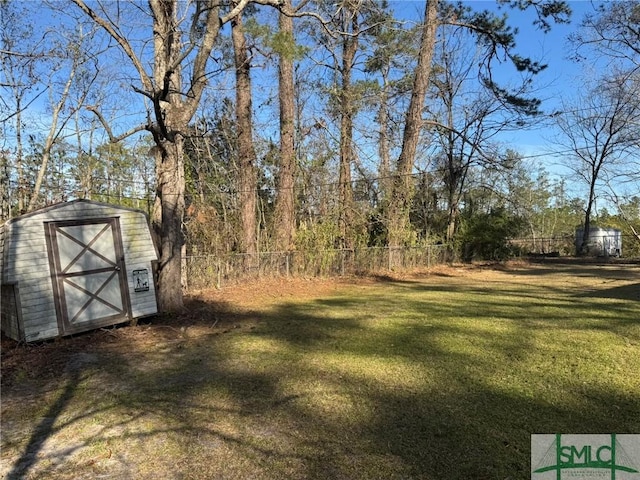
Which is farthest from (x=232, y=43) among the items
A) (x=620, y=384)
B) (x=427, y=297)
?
(x=620, y=384)

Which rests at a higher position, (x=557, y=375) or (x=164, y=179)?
(x=164, y=179)

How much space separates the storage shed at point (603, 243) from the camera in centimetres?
2541

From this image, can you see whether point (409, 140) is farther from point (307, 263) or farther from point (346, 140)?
point (307, 263)

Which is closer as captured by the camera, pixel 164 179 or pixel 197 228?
pixel 164 179

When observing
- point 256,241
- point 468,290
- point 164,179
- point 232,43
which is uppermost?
point 232,43

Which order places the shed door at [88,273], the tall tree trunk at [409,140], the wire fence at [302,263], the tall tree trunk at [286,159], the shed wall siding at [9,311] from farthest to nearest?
the tall tree trunk at [409,140] < the tall tree trunk at [286,159] < the wire fence at [302,263] < the shed door at [88,273] < the shed wall siding at [9,311]

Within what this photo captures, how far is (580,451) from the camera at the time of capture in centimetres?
296

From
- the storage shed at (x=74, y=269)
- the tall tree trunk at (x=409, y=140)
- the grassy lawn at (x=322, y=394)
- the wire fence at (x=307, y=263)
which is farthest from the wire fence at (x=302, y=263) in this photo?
the grassy lawn at (x=322, y=394)

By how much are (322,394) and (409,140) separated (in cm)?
1476

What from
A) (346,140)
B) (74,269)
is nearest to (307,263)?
(346,140)

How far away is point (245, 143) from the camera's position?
14.7 meters

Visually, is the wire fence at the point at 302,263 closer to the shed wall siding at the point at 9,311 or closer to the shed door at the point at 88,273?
the shed door at the point at 88,273

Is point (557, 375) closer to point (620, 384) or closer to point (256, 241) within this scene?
point (620, 384)

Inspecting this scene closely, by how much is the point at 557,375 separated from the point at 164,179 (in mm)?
6931
